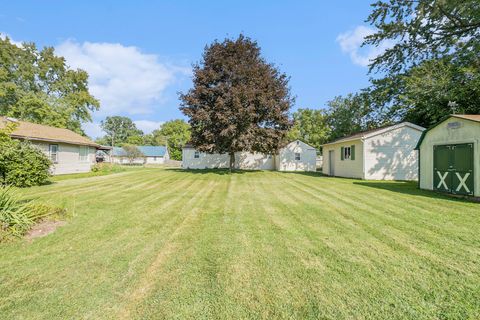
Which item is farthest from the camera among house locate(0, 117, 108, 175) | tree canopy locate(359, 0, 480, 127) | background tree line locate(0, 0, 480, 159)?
house locate(0, 117, 108, 175)

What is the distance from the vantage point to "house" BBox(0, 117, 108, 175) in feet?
52.8

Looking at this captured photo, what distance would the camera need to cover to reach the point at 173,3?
11.4m

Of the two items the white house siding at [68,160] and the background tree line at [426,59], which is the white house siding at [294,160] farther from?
the white house siding at [68,160]

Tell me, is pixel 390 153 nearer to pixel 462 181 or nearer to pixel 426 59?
pixel 462 181

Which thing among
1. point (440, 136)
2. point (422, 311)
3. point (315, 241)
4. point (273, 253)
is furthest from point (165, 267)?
point (440, 136)

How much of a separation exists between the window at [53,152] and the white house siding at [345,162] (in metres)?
21.1

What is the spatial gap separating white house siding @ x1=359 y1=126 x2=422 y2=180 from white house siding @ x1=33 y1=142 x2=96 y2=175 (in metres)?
21.3

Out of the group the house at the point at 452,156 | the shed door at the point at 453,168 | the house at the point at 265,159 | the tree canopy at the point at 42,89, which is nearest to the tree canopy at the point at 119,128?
the tree canopy at the point at 42,89

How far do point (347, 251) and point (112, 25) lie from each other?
15.1m

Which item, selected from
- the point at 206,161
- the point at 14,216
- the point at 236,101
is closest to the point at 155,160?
the point at 206,161

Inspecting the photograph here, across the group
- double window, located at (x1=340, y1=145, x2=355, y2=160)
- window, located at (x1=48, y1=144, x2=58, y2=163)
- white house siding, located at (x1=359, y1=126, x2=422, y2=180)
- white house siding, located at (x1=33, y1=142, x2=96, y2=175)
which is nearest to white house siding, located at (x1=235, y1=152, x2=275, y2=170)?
double window, located at (x1=340, y1=145, x2=355, y2=160)

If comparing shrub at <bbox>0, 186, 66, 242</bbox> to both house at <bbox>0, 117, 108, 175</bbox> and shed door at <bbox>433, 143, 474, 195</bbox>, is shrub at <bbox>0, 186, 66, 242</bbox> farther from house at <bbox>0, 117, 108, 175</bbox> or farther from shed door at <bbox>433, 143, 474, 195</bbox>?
house at <bbox>0, 117, 108, 175</bbox>

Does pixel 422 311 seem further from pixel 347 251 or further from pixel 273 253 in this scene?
pixel 273 253

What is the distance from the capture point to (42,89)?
30.2 m
